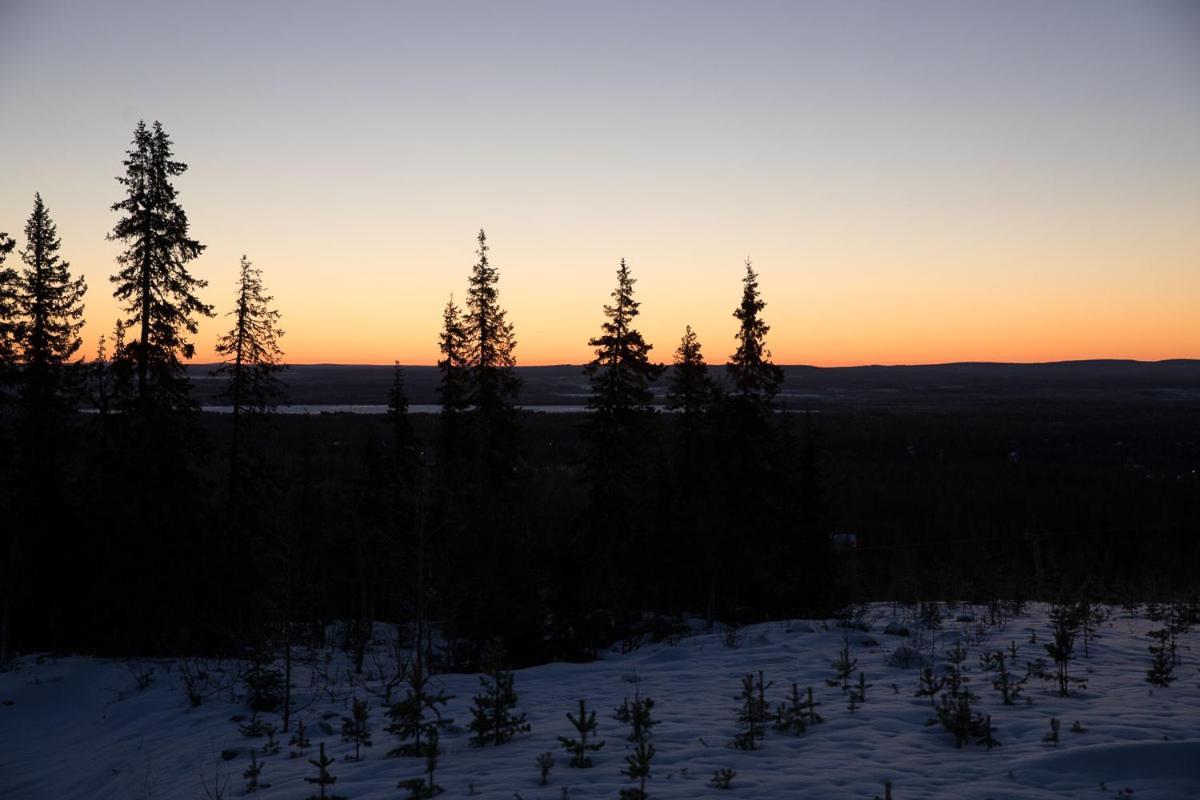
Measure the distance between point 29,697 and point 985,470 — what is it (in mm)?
98224

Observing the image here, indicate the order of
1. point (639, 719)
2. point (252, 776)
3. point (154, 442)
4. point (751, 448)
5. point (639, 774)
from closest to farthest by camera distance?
point (639, 774)
point (639, 719)
point (252, 776)
point (154, 442)
point (751, 448)

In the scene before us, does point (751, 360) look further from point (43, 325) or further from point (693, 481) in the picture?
point (43, 325)

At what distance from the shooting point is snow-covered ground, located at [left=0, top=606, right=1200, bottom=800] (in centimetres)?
723

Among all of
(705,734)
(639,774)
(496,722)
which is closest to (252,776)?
(496,722)

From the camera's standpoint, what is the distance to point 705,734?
9.09m

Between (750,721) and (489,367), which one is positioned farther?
(489,367)

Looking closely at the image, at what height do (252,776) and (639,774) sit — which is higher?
(639,774)

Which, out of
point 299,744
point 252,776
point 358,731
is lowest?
point 299,744

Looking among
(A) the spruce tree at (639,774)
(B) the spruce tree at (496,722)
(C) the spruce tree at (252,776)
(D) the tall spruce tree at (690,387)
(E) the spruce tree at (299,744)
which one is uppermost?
(D) the tall spruce tree at (690,387)

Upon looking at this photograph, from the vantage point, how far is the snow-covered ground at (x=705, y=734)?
723 cm

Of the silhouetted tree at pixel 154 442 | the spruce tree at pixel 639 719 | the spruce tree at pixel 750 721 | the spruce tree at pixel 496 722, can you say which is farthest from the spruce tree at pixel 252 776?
the silhouetted tree at pixel 154 442

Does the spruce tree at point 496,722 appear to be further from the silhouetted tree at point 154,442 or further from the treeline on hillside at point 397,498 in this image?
the silhouetted tree at point 154,442

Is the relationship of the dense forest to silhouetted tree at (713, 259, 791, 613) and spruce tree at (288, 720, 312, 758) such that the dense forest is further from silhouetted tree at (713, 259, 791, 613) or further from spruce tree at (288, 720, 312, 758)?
spruce tree at (288, 720, 312, 758)

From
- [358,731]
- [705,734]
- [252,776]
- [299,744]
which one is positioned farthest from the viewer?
[299,744]
